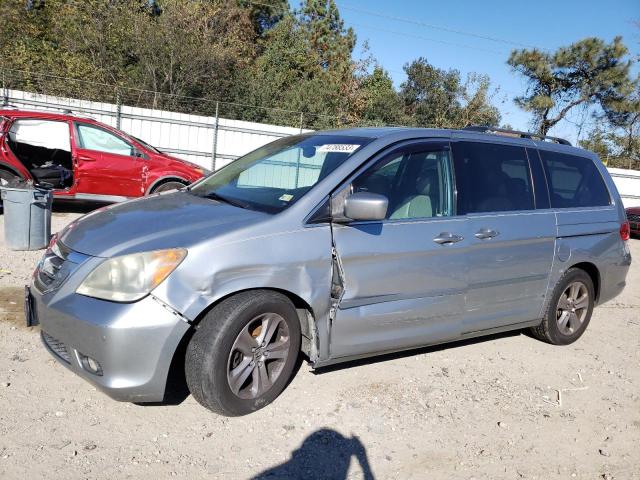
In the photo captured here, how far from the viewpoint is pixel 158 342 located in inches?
113

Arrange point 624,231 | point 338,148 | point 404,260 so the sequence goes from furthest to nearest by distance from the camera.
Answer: point 624,231 → point 338,148 → point 404,260

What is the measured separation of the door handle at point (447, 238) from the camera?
3.82m

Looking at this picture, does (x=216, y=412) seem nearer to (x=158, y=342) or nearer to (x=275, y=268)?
(x=158, y=342)

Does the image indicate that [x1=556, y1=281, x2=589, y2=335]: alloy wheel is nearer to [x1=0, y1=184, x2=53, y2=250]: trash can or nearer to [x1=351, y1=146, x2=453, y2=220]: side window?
[x1=351, y1=146, x2=453, y2=220]: side window

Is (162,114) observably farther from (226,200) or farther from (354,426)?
(354,426)

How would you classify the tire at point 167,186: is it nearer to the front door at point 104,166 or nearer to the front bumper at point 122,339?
the front door at point 104,166

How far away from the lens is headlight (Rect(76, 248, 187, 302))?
2.87 meters

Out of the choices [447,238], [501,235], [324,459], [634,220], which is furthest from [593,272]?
[634,220]

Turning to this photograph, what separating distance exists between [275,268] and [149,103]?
14286 mm

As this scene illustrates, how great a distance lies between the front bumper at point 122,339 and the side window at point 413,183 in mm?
1504

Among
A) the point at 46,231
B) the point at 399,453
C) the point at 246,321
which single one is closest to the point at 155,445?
the point at 246,321

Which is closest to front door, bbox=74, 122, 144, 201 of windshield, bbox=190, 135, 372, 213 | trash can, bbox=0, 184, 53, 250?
trash can, bbox=0, 184, 53, 250

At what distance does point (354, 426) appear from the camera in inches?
131

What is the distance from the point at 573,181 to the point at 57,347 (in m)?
4.35
